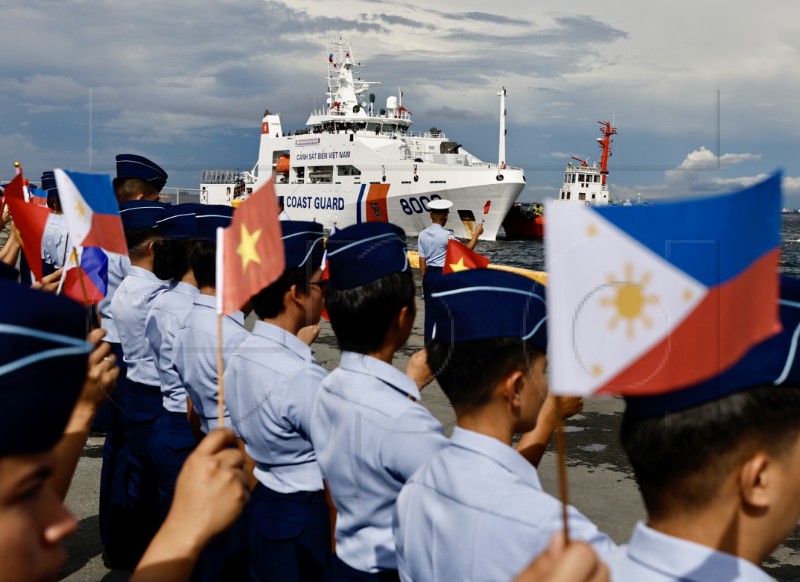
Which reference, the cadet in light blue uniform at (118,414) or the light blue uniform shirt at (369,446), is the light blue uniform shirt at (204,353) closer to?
the cadet in light blue uniform at (118,414)

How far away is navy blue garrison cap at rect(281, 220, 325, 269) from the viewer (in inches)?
108

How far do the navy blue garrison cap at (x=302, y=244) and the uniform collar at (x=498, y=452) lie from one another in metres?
1.23

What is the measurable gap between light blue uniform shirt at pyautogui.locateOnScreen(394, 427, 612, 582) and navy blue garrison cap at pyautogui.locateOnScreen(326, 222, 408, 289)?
28.0 inches

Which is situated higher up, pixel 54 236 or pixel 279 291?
pixel 54 236

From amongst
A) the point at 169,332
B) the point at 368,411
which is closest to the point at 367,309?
the point at 368,411

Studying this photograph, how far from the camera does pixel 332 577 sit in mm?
2197

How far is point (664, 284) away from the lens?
1.08 meters

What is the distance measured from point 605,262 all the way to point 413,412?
1076 millimetres

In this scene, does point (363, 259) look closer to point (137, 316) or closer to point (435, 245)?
point (137, 316)

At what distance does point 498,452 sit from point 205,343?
1.67 m

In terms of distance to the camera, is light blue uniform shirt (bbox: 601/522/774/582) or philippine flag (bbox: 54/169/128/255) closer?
light blue uniform shirt (bbox: 601/522/774/582)

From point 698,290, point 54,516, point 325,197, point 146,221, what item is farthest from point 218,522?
point 325,197

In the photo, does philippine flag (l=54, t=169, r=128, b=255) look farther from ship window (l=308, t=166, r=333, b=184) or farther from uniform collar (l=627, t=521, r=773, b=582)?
ship window (l=308, t=166, r=333, b=184)

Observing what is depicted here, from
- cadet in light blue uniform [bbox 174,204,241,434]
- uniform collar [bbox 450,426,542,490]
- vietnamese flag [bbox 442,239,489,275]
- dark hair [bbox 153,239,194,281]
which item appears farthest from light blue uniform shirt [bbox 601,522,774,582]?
vietnamese flag [bbox 442,239,489,275]
